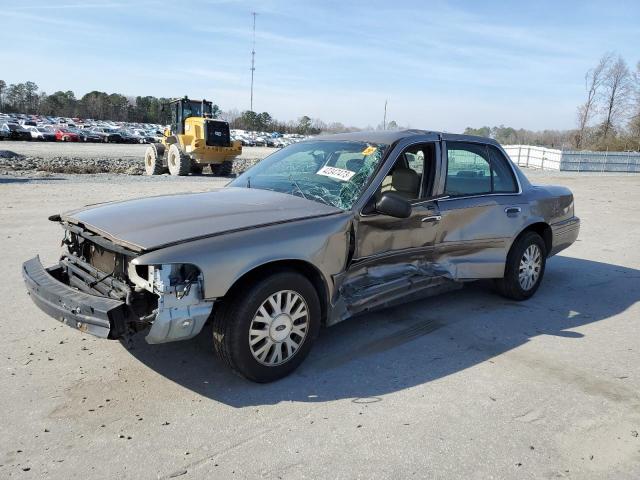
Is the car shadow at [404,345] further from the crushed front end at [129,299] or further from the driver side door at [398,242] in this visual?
the crushed front end at [129,299]

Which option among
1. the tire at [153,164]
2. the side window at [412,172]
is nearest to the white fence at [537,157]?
the tire at [153,164]

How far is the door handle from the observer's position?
17.5 feet

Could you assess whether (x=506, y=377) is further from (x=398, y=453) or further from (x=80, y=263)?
(x=80, y=263)

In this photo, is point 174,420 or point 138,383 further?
point 138,383

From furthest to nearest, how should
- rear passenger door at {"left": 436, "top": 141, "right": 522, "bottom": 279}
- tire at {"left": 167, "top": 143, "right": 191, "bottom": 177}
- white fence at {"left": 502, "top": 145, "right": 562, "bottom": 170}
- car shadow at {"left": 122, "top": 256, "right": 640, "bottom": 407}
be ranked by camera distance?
white fence at {"left": 502, "top": 145, "right": 562, "bottom": 170} → tire at {"left": 167, "top": 143, "right": 191, "bottom": 177} → rear passenger door at {"left": 436, "top": 141, "right": 522, "bottom": 279} → car shadow at {"left": 122, "top": 256, "right": 640, "bottom": 407}

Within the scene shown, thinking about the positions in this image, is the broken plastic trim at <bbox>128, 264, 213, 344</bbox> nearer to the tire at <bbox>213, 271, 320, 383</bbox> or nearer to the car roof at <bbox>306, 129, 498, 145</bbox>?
the tire at <bbox>213, 271, 320, 383</bbox>

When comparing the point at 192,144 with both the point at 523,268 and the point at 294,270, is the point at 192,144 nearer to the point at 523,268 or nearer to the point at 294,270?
the point at 523,268

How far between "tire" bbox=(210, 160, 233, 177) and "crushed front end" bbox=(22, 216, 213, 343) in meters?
18.6

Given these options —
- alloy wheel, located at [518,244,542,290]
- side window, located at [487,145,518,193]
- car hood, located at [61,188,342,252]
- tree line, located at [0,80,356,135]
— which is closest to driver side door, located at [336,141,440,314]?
car hood, located at [61,188,342,252]

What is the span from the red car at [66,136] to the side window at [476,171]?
51734 millimetres

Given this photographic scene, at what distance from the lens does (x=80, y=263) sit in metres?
3.89

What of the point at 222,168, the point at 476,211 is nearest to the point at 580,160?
the point at 222,168

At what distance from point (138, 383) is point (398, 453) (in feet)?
5.84

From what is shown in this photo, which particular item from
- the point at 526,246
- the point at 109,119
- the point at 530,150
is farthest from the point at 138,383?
the point at 109,119
